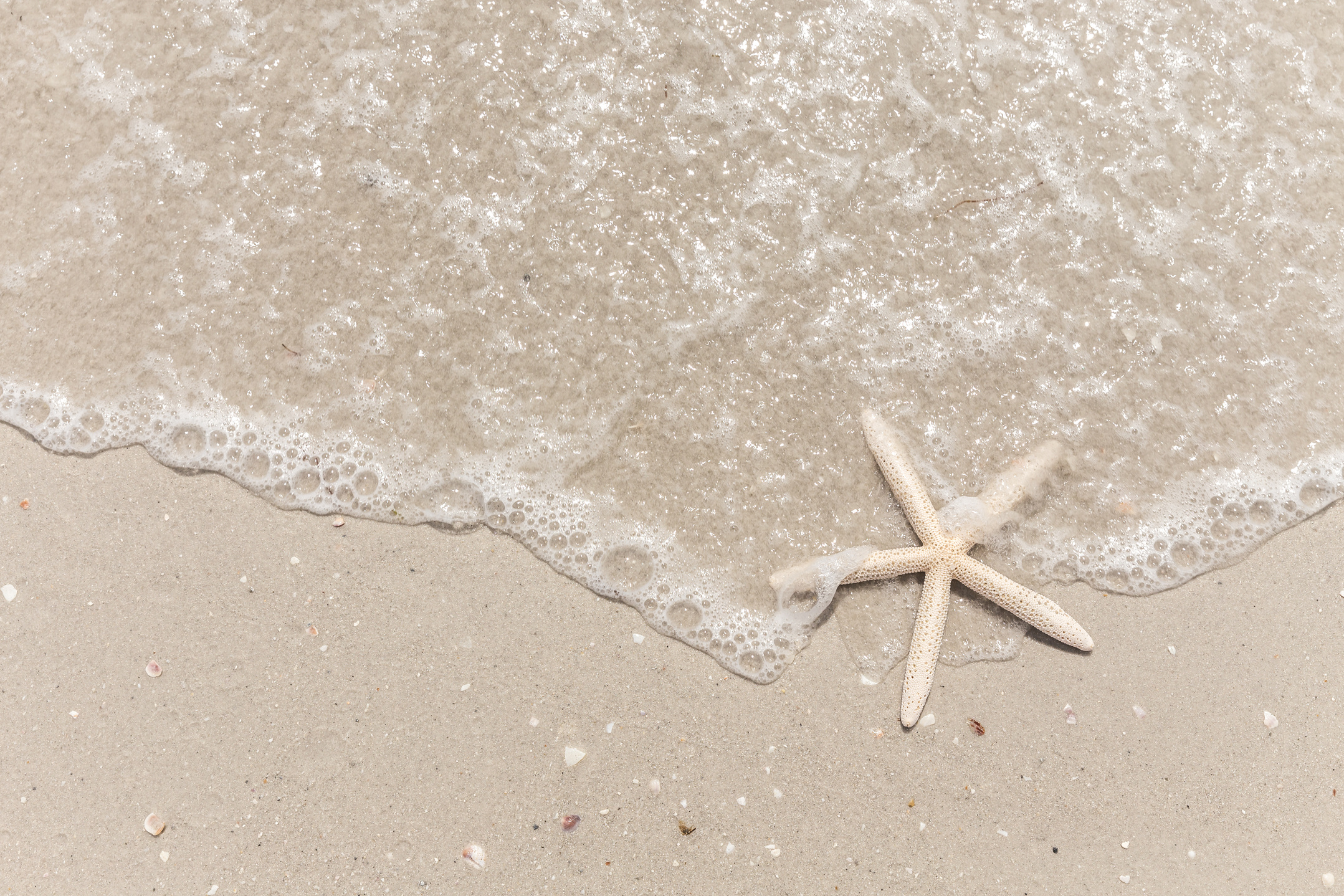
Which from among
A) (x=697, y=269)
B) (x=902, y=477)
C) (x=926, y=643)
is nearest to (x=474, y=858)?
(x=926, y=643)

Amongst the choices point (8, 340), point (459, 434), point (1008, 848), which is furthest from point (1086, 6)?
point (8, 340)

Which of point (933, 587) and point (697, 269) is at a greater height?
point (697, 269)

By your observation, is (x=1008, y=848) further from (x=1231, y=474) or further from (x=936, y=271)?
(x=936, y=271)

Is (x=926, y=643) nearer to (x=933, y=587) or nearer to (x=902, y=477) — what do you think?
(x=933, y=587)

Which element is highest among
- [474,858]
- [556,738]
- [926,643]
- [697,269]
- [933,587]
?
[697,269]

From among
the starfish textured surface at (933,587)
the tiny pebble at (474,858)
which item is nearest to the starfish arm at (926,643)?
the starfish textured surface at (933,587)

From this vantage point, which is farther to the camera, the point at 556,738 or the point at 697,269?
the point at 697,269
